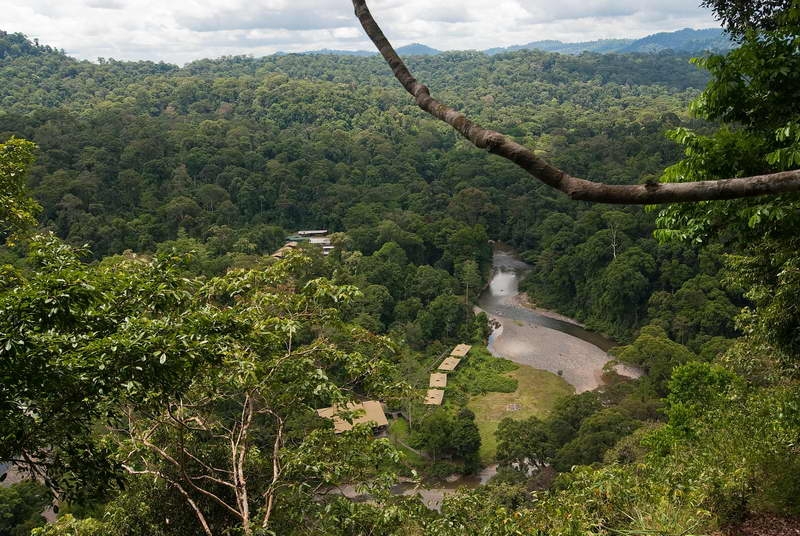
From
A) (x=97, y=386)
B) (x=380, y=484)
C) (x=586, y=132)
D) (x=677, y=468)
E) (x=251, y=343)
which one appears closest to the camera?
(x=97, y=386)

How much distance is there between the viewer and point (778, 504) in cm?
455

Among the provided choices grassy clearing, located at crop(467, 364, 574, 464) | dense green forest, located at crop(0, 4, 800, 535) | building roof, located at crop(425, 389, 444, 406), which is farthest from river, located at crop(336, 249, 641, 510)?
building roof, located at crop(425, 389, 444, 406)

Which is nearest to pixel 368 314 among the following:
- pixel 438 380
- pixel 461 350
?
pixel 461 350

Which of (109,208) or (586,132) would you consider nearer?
(109,208)

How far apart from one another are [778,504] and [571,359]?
18.4 metres

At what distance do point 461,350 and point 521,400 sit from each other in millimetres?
4259

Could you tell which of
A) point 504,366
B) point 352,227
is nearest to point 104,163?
point 352,227

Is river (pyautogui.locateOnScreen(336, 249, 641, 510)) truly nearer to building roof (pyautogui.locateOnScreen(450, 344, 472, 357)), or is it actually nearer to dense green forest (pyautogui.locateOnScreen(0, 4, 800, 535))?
dense green forest (pyautogui.locateOnScreen(0, 4, 800, 535))

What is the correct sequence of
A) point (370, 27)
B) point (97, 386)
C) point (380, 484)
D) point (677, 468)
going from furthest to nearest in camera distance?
1. point (677, 468)
2. point (380, 484)
3. point (97, 386)
4. point (370, 27)

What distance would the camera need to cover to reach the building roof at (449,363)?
69.9 ft

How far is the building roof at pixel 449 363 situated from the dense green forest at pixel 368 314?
510 mm

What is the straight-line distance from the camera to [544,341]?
80.2 ft

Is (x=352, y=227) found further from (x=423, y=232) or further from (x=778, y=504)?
(x=778, y=504)

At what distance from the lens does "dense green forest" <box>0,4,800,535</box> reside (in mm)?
3549
